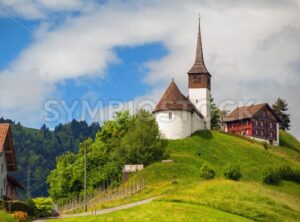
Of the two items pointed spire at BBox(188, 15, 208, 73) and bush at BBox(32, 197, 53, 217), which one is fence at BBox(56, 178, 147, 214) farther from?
pointed spire at BBox(188, 15, 208, 73)

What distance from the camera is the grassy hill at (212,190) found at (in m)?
52.9

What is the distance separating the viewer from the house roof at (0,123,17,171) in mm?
58400

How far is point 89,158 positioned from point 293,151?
47210 mm

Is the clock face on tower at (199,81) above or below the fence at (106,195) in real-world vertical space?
above

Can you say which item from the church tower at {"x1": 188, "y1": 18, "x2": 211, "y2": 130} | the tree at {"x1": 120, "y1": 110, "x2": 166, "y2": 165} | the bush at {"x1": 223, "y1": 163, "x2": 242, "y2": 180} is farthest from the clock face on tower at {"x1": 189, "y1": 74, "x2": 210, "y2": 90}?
the bush at {"x1": 223, "y1": 163, "x2": 242, "y2": 180}

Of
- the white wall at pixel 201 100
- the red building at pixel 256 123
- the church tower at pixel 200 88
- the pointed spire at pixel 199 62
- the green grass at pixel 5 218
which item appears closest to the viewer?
the green grass at pixel 5 218

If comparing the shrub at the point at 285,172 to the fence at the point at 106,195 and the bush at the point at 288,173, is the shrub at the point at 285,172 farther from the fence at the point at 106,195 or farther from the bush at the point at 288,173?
the fence at the point at 106,195

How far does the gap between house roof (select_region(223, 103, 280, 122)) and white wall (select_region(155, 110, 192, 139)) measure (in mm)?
24574

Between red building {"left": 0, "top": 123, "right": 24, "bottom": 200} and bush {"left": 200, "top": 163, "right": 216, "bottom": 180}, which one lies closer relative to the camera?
red building {"left": 0, "top": 123, "right": 24, "bottom": 200}

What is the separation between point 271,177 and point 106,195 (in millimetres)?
24542

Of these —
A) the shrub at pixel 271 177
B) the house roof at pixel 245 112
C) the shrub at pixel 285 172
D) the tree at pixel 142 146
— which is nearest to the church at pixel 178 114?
the tree at pixel 142 146

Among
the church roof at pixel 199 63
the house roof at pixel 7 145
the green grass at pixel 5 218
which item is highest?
the church roof at pixel 199 63

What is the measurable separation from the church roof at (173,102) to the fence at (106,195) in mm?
25210

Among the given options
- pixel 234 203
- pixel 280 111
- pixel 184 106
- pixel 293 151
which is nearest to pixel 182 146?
pixel 184 106
